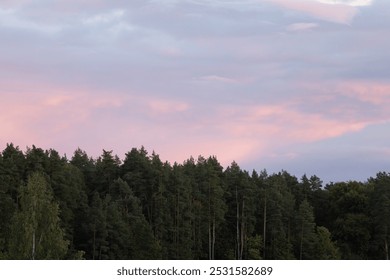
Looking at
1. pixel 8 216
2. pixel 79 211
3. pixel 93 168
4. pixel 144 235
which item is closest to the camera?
pixel 8 216

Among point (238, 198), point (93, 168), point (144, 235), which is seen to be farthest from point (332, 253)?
point (93, 168)

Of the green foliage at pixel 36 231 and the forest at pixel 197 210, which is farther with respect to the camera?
the forest at pixel 197 210

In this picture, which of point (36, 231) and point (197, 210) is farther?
point (197, 210)

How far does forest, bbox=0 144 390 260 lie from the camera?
138375 mm

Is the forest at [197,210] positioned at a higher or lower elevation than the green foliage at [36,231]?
higher

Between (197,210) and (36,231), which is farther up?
(197,210)

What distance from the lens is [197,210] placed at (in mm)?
158875

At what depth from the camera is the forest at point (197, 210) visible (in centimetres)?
13838

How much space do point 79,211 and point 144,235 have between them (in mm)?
20187

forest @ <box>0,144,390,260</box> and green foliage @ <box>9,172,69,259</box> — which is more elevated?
forest @ <box>0,144,390,260</box>

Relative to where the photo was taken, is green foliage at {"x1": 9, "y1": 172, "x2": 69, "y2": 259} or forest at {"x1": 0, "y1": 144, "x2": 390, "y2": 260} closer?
green foliage at {"x1": 9, "y1": 172, "x2": 69, "y2": 259}
